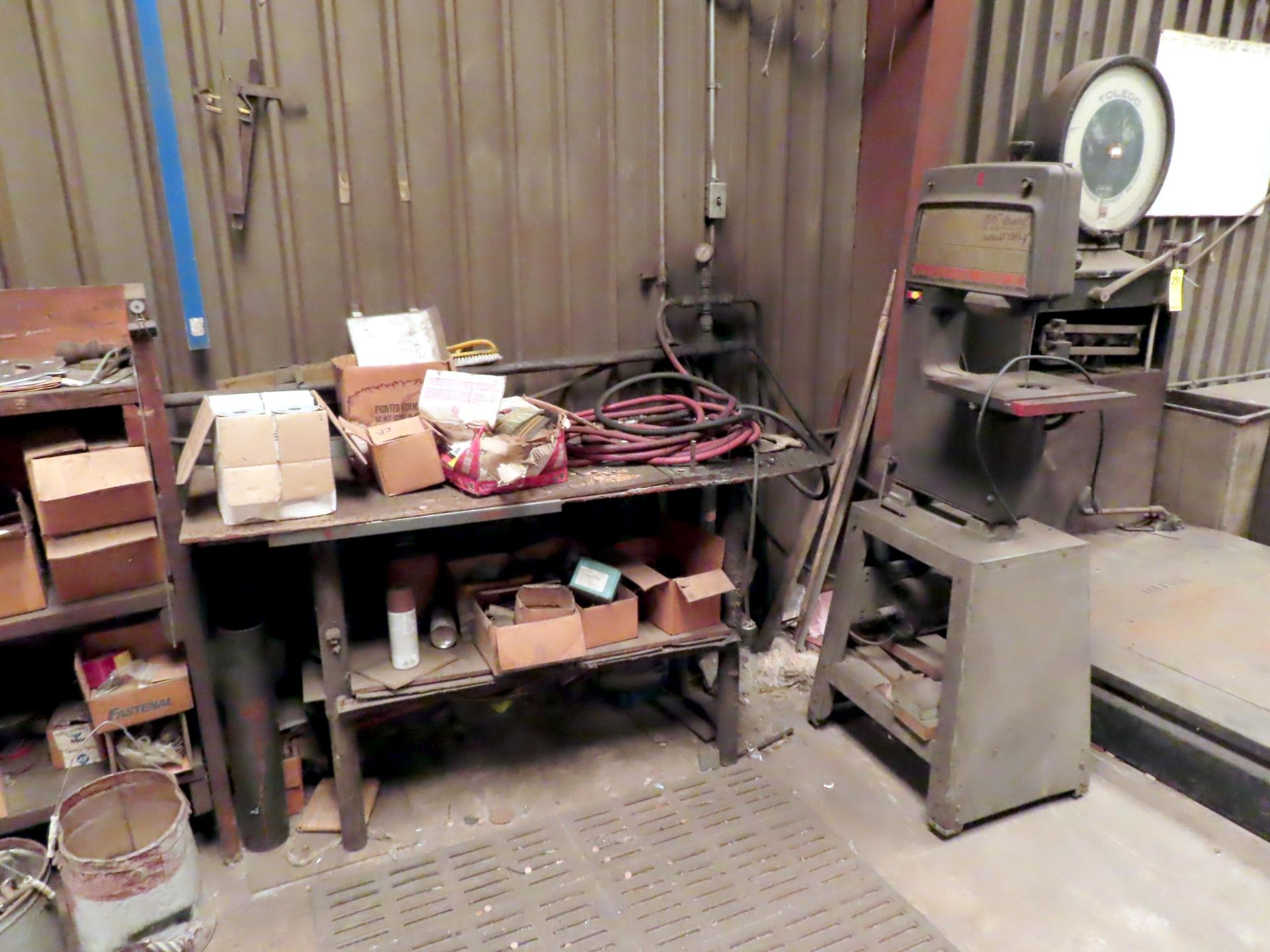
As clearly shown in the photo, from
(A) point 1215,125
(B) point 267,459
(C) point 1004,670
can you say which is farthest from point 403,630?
(A) point 1215,125

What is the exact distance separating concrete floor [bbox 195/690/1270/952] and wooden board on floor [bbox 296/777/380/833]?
2cm

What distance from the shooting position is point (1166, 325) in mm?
2721

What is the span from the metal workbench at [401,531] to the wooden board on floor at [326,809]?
0.06 m

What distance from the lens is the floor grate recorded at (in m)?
1.67

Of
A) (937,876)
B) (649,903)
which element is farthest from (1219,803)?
(649,903)

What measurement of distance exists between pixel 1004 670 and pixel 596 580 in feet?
3.09

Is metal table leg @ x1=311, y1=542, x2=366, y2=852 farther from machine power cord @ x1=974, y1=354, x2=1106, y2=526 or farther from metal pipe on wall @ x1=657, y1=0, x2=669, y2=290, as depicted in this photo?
machine power cord @ x1=974, y1=354, x2=1106, y2=526

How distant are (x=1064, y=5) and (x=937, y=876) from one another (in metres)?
2.46

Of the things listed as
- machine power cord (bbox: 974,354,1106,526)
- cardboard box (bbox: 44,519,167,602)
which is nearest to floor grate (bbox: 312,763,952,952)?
cardboard box (bbox: 44,519,167,602)

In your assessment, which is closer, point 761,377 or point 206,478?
point 206,478

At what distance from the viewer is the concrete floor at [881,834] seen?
1705mm

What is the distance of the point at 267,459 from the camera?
160cm

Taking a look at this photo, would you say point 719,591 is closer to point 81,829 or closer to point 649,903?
point 649,903

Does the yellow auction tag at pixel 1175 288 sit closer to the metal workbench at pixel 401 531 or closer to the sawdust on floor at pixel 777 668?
the metal workbench at pixel 401 531
